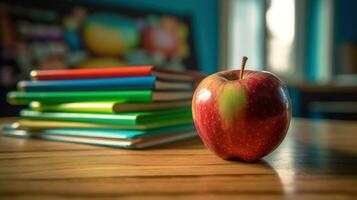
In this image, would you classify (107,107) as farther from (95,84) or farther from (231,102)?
(231,102)

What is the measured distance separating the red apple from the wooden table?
3 cm

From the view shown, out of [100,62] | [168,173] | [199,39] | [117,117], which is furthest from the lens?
[199,39]

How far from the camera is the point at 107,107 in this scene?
0.66 m

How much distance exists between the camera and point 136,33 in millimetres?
2533

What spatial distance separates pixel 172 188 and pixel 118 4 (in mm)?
2256

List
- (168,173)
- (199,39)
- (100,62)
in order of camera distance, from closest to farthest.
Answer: (168,173) → (100,62) → (199,39)

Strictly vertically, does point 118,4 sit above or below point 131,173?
above

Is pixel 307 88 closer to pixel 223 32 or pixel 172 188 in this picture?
pixel 223 32

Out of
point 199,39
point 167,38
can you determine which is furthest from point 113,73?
point 199,39

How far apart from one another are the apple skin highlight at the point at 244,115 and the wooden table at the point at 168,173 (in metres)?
0.02

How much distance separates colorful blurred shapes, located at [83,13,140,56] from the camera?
227cm


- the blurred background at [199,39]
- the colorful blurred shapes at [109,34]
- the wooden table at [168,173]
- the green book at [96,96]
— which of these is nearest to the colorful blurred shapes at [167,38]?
the blurred background at [199,39]

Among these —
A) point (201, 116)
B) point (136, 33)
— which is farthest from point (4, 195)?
point (136, 33)

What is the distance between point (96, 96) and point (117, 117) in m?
0.08
